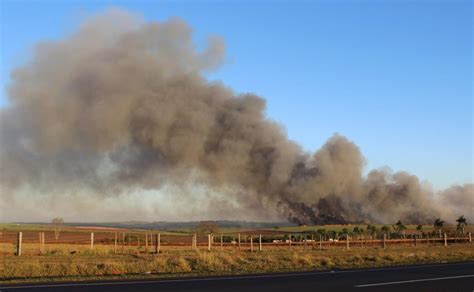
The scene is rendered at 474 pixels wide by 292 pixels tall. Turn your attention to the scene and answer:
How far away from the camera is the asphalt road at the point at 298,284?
1173cm

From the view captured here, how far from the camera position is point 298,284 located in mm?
12617

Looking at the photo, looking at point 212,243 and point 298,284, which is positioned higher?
point 298,284

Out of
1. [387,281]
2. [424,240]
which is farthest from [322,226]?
[387,281]

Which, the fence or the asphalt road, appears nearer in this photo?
the asphalt road

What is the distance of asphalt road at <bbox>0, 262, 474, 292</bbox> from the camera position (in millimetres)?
11727

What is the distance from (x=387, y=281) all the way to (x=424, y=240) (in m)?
40.2

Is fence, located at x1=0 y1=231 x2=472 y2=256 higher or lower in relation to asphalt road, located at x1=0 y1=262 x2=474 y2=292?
lower

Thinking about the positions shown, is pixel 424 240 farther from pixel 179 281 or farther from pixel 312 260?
pixel 179 281

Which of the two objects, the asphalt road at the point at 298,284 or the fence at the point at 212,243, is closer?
the asphalt road at the point at 298,284

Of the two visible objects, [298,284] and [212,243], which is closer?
[298,284]

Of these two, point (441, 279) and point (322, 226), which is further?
point (322, 226)

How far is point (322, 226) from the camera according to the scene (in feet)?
255

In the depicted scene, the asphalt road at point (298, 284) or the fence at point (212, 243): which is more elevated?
the asphalt road at point (298, 284)

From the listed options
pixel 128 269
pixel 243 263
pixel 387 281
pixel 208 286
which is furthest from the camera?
pixel 243 263
